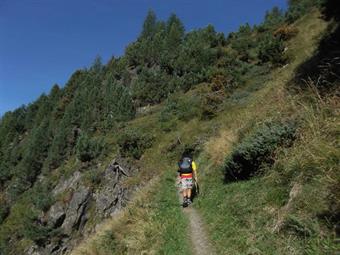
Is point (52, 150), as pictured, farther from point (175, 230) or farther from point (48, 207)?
point (175, 230)

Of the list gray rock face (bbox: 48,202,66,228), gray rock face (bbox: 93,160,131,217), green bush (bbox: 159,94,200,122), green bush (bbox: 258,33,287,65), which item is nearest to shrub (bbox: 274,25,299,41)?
green bush (bbox: 258,33,287,65)

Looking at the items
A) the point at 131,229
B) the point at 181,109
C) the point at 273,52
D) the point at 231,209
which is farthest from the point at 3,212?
the point at 231,209

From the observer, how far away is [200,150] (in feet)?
68.5

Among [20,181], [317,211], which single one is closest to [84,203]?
[317,211]

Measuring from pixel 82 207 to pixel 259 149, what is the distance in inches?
1029

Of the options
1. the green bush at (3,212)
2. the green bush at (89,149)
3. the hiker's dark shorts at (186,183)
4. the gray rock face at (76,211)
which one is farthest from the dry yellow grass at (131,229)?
the green bush at (3,212)

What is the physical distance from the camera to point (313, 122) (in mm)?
7688

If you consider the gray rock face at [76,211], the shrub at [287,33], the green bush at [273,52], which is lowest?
the gray rock face at [76,211]

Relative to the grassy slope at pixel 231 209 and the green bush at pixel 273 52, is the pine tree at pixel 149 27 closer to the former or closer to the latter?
the green bush at pixel 273 52

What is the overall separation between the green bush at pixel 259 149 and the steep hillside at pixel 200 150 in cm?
3

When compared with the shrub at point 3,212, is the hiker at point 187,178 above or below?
below

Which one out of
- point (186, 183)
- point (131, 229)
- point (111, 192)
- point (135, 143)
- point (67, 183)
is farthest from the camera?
point (67, 183)

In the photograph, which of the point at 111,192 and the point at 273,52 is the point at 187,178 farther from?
the point at 273,52

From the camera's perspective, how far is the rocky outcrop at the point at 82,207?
2985 cm
